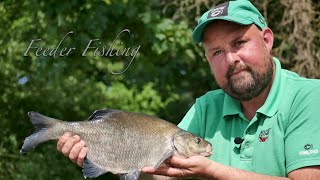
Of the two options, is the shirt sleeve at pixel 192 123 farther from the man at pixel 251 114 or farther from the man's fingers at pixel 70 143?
the man's fingers at pixel 70 143

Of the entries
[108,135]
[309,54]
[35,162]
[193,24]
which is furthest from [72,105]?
[108,135]

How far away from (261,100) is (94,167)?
0.86 m

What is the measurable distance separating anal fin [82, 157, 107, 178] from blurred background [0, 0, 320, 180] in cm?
299

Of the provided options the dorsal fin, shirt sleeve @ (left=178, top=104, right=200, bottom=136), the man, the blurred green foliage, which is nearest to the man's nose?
the man

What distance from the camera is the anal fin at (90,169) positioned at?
11.8 feet

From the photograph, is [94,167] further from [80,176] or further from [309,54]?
[80,176]

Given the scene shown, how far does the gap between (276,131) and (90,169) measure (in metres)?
0.90

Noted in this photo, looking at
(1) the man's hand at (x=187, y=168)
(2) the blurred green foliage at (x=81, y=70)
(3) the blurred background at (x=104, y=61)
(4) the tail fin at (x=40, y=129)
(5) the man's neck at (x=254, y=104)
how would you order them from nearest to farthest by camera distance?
(1) the man's hand at (x=187, y=168)
(5) the man's neck at (x=254, y=104)
(4) the tail fin at (x=40, y=129)
(3) the blurred background at (x=104, y=61)
(2) the blurred green foliage at (x=81, y=70)

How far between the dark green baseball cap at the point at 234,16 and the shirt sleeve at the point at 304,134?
44cm

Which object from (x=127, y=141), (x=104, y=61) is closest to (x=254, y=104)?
(x=127, y=141)

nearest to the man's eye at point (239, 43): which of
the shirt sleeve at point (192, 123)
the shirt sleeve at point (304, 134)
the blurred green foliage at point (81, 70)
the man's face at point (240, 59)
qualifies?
the man's face at point (240, 59)

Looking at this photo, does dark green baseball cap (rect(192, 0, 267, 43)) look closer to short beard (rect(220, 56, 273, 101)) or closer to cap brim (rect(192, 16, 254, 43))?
cap brim (rect(192, 16, 254, 43))

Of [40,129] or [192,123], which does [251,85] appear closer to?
[192,123]

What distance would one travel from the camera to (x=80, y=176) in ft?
24.1
